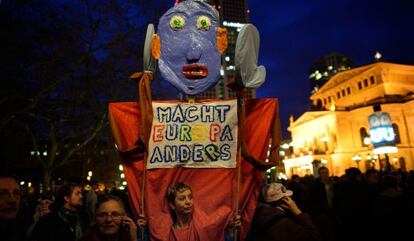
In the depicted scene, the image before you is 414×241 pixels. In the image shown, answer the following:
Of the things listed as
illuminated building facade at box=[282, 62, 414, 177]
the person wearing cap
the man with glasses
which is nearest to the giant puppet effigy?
the person wearing cap

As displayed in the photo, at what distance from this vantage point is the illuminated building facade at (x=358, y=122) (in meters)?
44.9

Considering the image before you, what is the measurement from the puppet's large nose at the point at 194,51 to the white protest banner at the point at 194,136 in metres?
0.58

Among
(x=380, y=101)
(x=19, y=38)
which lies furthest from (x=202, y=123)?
(x=380, y=101)

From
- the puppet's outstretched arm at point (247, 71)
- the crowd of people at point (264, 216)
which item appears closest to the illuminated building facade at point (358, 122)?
the crowd of people at point (264, 216)

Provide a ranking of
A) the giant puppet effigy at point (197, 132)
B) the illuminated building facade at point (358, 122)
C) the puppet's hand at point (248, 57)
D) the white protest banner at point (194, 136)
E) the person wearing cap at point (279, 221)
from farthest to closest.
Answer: the illuminated building facade at point (358, 122), the white protest banner at point (194, 136), the giant puppet effigy at point (197, 132), the puppet's hand at point (248, 57), the person wearing cap at point (279, 221)

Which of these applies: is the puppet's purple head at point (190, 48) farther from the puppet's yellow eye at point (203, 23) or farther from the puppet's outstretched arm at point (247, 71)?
the puppet's outstretched arm at point (247, 71)

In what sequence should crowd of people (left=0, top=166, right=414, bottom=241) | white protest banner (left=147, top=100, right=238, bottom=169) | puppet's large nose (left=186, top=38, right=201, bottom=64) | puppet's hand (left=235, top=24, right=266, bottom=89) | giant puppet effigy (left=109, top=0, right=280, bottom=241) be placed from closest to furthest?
1. crowd of people (left=0, top=166, right=414, bottom=241)
2. puppet's hand (left=235, top=24, right=266, bottom=89)
3. giant puppet effigy (left=109, top=0, right=280, bottom=241)
4. white protest banner (left=147, top=100, right=238, bottom=169)
5. puppet's large nose (left=186, top=38, right=201, bottom=64)

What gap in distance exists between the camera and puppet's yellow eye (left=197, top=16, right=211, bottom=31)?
3.98m

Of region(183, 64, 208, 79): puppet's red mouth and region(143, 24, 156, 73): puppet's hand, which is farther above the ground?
region(143, 24, 156, 73): puppet's hand

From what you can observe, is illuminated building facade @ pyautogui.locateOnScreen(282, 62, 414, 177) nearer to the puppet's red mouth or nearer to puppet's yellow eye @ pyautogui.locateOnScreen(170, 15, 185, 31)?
the puppet's red mouth

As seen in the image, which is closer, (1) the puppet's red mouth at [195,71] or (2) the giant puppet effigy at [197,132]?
(2) the giant puppet effigy at [197,132]

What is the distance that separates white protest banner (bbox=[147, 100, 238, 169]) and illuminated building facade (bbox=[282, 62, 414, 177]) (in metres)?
43.6

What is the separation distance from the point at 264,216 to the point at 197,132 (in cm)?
121

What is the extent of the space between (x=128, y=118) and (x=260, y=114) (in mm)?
1618
